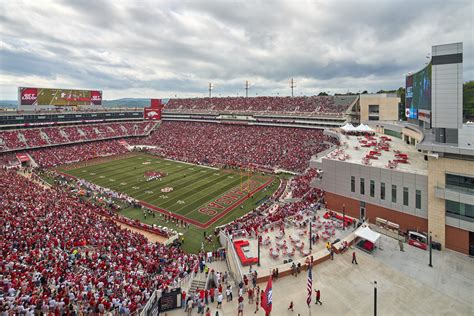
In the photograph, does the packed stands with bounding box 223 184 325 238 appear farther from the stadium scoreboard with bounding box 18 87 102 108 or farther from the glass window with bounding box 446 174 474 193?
the stadium scoreboard with bounding box 18 87 102 108

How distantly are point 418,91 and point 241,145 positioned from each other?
1350 inches

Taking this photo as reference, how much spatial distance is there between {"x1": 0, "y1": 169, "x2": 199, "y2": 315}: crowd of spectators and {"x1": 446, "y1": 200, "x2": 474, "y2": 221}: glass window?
17.6m

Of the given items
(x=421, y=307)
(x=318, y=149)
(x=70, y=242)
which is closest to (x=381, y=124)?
(x=318, y=149)

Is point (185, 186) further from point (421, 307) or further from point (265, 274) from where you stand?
point (421, 307)

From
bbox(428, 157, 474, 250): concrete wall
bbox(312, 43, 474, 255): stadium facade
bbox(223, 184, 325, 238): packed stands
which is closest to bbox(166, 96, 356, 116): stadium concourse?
bbox(223, 184, 325, 238): packed stands

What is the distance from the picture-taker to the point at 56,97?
65625 mm

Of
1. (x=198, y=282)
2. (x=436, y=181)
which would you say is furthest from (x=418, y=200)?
(x=198, y=282)

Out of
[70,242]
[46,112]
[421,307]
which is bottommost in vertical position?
[421,307]

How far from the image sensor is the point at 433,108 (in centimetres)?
2012

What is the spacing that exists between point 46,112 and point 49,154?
16.5 m

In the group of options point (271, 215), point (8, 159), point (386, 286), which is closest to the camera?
point (386, 286)

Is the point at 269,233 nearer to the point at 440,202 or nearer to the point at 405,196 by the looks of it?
Answer: the point at 405,196

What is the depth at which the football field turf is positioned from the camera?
30862 millimetres

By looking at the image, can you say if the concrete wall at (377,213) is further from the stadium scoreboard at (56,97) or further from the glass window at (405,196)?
the stadium scoreboard at (56,97)
